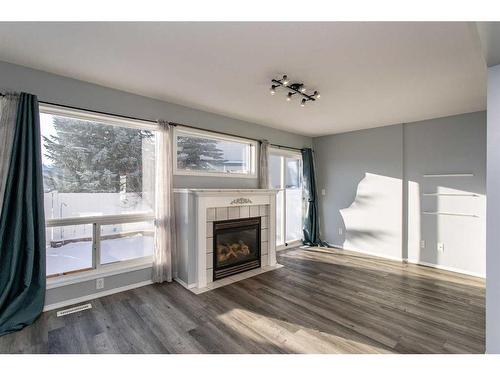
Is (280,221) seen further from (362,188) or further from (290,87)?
(290,87)

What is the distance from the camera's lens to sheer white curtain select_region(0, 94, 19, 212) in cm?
221

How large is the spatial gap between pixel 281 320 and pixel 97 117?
305 cm

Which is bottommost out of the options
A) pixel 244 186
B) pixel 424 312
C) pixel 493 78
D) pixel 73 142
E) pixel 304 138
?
pixel 424 312

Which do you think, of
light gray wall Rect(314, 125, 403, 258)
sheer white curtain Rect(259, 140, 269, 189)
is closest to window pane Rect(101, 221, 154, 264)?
sheer white curtain Rect(259, 140, 269, 189)

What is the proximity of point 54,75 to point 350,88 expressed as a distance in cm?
328

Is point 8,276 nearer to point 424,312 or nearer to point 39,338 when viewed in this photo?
point 39,338

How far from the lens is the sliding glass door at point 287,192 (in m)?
5.04

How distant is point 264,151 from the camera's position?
4.49 metres

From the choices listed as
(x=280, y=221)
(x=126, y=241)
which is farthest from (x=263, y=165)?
(x=126, y=241)

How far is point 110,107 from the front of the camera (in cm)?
287

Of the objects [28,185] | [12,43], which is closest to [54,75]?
[12,43]

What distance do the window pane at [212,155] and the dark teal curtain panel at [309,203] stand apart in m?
1.55

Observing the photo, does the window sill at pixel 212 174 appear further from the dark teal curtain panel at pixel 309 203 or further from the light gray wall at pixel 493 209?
the light gray wall at pixel 493 209

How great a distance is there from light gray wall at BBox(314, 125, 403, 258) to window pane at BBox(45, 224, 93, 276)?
4557 mm
